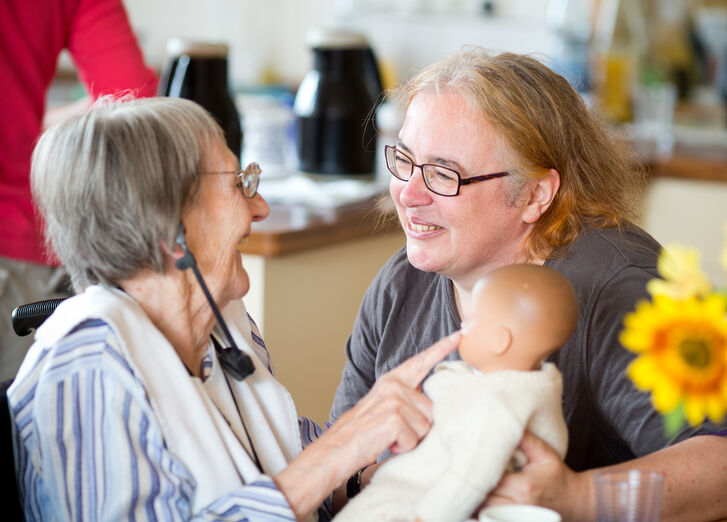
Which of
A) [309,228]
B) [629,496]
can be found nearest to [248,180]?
[629,496]

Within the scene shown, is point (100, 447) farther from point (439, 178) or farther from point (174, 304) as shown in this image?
point (439, 178)

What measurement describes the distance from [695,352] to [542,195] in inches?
31.9

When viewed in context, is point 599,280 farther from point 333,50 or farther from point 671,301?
point 333,50

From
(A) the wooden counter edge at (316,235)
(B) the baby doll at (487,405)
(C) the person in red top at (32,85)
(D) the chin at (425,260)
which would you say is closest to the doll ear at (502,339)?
(B) the baby doll at (487,405)

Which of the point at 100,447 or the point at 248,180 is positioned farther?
the point at 248,180

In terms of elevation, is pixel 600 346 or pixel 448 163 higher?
pixel 448 163

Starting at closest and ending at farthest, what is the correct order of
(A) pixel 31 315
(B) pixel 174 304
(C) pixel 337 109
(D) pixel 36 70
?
1. (B) pixel 174 304
2. (A) pixel 31 315
3. (D) pixel 36 70
4. (C) pixel 337 109

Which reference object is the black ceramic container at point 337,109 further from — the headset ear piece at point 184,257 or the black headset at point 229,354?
the headset ear piece at point 184,257

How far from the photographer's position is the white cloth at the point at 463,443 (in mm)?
1068

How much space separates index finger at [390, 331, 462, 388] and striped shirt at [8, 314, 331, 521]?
215mm

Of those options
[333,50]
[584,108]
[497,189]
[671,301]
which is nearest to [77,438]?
[671,301]

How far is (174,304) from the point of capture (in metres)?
1.28

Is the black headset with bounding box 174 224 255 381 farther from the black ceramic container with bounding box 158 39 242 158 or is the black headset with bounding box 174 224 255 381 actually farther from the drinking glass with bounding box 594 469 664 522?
the black ceramic container with bounding box 158 39 242 158

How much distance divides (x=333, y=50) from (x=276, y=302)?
2.97ft
